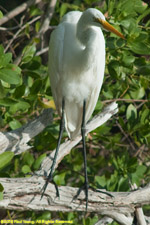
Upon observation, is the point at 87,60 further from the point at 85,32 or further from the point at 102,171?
the point at 102,171

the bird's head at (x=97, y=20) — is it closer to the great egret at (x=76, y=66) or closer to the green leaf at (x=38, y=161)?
the great egret at (x=76, y=66)

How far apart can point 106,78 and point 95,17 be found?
88cm

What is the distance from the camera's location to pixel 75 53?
1831 mm

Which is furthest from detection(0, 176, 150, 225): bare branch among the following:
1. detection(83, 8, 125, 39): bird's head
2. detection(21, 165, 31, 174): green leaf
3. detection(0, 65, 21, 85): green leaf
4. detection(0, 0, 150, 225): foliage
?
detection(83, 8, 125, 39): bird's head

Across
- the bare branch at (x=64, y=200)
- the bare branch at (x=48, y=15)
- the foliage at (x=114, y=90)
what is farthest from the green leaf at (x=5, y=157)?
the bare branch at (x=48, y=15)

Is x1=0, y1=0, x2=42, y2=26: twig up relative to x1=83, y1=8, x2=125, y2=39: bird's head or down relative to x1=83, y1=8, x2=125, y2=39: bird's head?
down

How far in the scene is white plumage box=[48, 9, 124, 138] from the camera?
171cm

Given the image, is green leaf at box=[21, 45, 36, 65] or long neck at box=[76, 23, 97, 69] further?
green leaf at box=[21, 45, 36, 65]

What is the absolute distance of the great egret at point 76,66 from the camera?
5.62 feet

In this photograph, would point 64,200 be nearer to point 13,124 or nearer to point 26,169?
point 26,169

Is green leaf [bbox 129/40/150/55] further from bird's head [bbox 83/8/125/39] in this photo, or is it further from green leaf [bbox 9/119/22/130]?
green leaf [bbox 9/119/22/130]

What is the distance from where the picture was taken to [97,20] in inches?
62.0

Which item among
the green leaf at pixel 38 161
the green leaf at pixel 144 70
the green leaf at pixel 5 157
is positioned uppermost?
the green leaf at pixel 5 157

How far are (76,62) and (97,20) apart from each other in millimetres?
320
